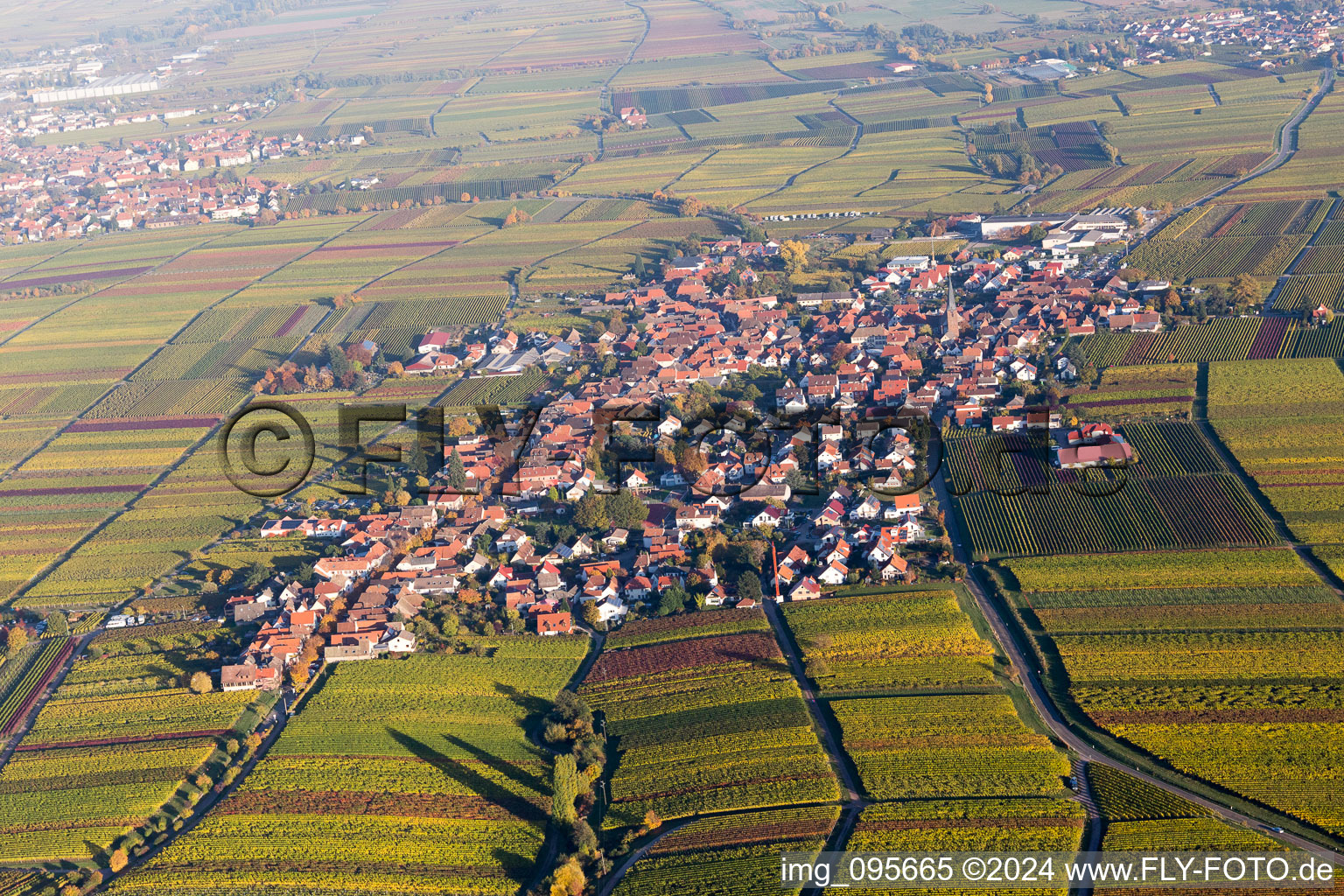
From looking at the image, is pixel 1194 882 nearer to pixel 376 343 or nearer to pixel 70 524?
pixel 70 524

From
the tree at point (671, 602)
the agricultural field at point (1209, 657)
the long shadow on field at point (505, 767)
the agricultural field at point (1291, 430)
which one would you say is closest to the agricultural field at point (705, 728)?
the tree at point (671, 602)

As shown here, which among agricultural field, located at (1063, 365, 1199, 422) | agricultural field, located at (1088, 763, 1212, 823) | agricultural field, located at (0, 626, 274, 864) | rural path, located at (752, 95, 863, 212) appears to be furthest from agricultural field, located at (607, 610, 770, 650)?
rural path, located at (752, 95, 863, 212)

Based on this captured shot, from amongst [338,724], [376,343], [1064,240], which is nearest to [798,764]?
[338,724]

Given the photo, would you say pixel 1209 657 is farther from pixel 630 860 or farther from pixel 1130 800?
pixel 630 860

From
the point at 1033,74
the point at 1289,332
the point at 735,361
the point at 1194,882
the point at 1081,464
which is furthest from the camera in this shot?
the point at 1033,74

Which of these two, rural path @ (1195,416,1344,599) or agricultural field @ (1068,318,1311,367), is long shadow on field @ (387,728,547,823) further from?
agricultural field @ (1068,318,1311,367)

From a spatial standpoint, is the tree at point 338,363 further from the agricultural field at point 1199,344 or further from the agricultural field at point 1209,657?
the agricultural field at point 1209,657
